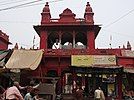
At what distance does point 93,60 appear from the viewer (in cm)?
2411

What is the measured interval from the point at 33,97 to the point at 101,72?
12.5m

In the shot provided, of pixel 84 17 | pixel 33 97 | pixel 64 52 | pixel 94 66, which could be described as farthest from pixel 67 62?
pixel 33 97

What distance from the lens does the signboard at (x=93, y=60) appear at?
24000 millimetres

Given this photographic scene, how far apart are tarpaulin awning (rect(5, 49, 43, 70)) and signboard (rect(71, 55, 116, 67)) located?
311 cm

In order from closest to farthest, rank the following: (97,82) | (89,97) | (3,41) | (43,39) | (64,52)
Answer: (89,97) < (97,82) < (64,52) < (43,39) < (3,41)

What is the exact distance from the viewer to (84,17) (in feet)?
104

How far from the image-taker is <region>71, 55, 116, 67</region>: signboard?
78.7 ft

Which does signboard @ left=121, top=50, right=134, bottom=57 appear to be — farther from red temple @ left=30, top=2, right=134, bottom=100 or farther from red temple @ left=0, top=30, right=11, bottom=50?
red temple @ left=0, top=30, right=11, bottom=50

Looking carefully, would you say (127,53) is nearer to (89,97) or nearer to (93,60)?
(93,60)

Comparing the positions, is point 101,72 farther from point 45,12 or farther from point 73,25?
point 45,12

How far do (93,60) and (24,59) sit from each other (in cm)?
576

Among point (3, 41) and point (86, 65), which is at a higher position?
point (3, 41)

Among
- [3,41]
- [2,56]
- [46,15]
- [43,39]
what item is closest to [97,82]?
[2,56]

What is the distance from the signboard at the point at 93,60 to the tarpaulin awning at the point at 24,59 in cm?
311
